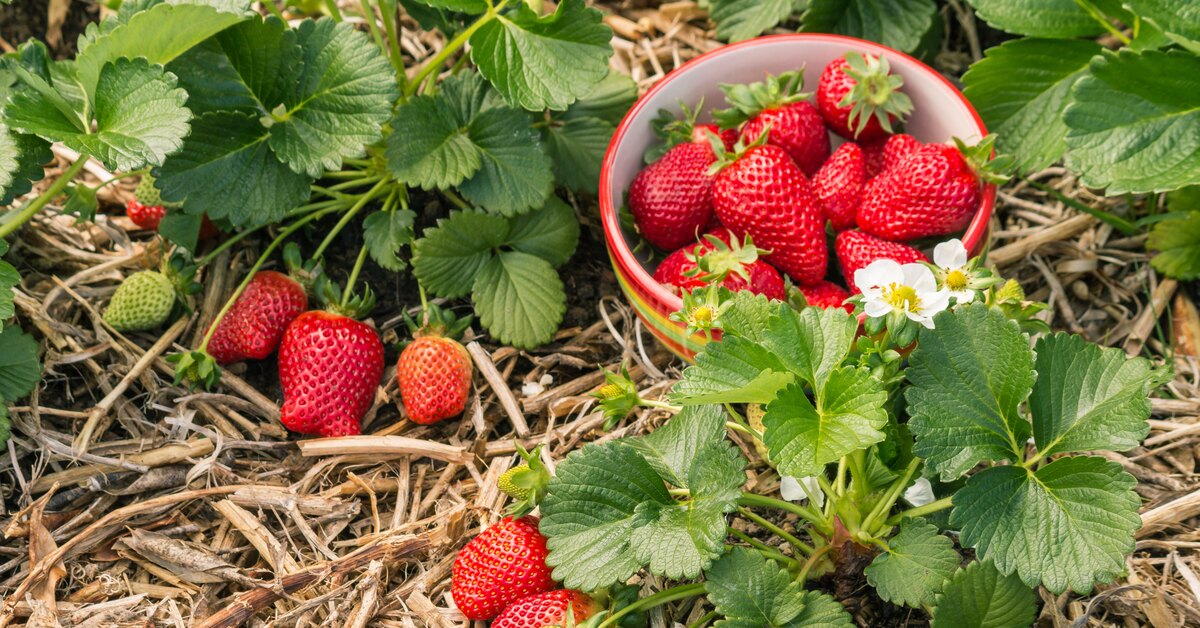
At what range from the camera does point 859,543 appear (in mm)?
1332

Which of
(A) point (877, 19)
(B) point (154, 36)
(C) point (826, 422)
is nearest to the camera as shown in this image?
(C) point (826, 422)

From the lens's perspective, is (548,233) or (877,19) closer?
(548,233)

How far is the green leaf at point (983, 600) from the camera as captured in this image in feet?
3.93

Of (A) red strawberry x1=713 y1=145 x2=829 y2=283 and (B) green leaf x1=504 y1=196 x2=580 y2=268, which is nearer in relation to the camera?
(A) red strawberry x1=713 y1=145 x2=829 y2=283

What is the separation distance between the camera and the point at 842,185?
1.60m

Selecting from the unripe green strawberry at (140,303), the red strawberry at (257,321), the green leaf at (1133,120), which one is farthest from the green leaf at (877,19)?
the unripe green strawberry at (140,303)

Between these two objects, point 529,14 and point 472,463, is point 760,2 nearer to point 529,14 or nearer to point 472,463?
point 529,14

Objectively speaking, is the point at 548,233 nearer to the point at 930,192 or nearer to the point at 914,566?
the point at 930,192

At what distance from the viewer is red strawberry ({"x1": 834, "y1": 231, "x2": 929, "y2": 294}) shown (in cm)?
152

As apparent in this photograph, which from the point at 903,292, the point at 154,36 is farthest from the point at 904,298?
the point at 154,36

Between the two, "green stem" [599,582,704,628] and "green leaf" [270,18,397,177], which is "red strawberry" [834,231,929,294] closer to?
"green stem" [599,582,704,628]

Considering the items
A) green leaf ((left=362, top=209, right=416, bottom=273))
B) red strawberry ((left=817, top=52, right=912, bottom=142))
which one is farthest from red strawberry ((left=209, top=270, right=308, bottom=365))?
red strawberry ((left=817, top=52, right=912, bottom=142))

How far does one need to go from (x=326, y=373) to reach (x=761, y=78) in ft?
2.68

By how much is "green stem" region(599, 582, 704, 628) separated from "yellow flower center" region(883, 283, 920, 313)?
0.41 meters
